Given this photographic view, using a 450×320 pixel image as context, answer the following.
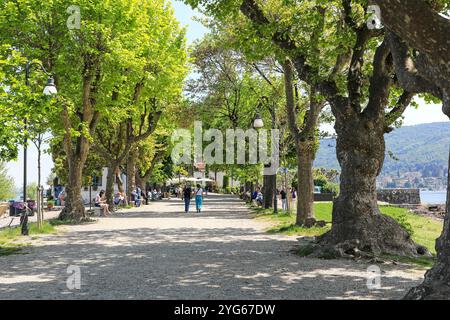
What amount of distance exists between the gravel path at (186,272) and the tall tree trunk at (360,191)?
1465 millimetres

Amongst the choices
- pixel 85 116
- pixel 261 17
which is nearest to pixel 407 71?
pixel 261 17

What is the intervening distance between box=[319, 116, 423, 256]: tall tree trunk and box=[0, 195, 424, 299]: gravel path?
4.81ft

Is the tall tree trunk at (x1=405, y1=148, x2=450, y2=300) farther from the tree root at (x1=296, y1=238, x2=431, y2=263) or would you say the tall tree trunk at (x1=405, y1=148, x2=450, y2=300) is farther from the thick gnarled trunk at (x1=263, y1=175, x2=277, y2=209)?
the thick gnarled trunk at (x1=263, y1=175, x2=277, y2=209)

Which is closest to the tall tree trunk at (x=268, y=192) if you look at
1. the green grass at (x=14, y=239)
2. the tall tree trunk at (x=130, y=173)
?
the tall tree trunk at (x=130, y=173)

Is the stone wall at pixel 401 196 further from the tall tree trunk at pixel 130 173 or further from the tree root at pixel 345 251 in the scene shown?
the tree root at pixel 345 251

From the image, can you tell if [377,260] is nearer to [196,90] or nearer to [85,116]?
[85,116]

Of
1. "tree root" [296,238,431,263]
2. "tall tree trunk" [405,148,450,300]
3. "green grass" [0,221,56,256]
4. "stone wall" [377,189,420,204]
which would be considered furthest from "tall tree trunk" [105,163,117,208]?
"stone wall" [377,189,420,204]

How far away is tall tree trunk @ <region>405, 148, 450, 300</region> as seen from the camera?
6.62m

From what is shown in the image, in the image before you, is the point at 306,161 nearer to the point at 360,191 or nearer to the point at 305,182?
the point at 305,182

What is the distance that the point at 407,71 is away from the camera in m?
8.84

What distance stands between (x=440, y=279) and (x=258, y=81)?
30811 mm

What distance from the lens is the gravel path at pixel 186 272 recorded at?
7941 mm
